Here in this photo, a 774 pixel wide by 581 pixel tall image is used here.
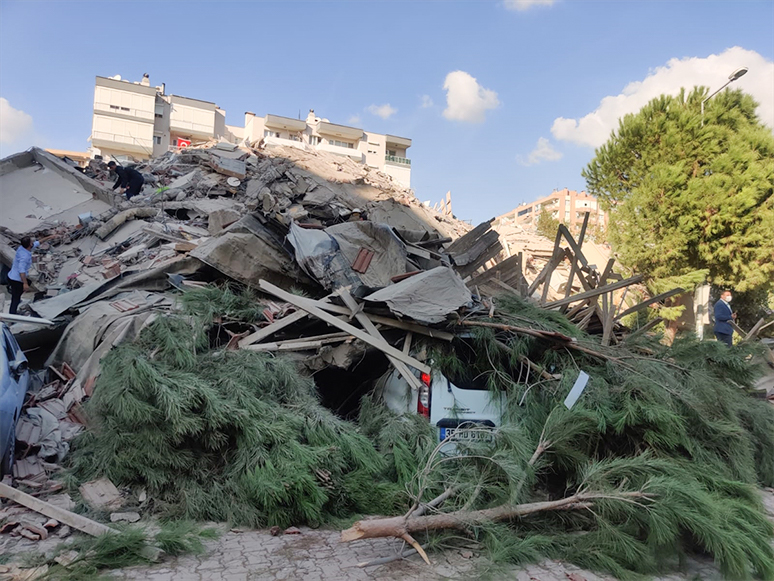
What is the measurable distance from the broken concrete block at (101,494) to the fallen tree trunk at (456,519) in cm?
201

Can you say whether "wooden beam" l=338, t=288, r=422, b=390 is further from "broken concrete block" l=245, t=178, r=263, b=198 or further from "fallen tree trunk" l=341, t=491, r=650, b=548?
"broken concrete block" l=245, t=178, r=263, b=198

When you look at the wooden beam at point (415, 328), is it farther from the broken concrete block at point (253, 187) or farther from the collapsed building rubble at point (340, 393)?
the broken concrete block at point (253, 187)

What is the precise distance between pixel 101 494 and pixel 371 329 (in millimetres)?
2755

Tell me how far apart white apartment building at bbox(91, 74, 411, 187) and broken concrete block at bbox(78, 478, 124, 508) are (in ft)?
146

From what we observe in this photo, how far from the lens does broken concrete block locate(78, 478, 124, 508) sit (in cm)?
431

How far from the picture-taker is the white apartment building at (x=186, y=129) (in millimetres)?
51250

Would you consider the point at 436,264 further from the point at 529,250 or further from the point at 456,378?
the point at 529,250

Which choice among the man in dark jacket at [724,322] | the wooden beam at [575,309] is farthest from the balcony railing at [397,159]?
the wooden beam at [575,309]

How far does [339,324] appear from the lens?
5645mm

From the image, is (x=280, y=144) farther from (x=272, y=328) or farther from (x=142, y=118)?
(x=142, y=118)

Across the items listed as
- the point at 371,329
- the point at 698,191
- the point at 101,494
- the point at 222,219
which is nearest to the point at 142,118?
the point at 698,191

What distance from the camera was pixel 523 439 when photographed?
4.48m

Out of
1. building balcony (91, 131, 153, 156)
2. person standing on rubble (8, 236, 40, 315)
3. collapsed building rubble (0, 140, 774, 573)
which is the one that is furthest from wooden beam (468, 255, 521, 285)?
building balcony (91, 131, 153, 156)

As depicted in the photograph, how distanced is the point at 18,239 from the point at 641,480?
12.9 meters
